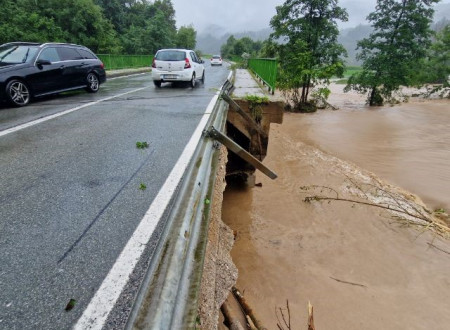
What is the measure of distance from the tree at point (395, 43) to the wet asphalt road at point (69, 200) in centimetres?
1852

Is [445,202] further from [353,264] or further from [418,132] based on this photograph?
[418,132]

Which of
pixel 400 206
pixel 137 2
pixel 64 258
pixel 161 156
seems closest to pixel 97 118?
pixel 161 156

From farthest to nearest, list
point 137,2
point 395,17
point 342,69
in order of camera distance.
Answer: point 137,2, point 395,17, point 342,69

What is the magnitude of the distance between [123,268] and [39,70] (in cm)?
790

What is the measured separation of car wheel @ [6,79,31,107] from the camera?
22.3ft

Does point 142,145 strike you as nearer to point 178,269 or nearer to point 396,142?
point 178,269

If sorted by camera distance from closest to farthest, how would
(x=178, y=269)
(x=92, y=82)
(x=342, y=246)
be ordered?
1. (x=178, y=269)
2. (x=342, y=246)
3. (x=92, y=82)

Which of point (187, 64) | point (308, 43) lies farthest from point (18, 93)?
point (308, 43)

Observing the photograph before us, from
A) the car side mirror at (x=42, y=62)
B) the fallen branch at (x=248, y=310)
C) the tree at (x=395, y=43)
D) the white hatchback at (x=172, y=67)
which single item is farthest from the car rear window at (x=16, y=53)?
the tree at (x=395, y=43)

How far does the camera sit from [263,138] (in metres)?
6.62

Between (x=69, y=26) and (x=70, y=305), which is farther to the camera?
(x=69, y=26)

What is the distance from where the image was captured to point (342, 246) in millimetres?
4633

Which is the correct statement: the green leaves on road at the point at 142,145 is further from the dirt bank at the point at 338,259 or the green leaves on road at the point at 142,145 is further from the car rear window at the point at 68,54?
the car rear window at the point at 68,54

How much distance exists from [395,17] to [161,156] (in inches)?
878
